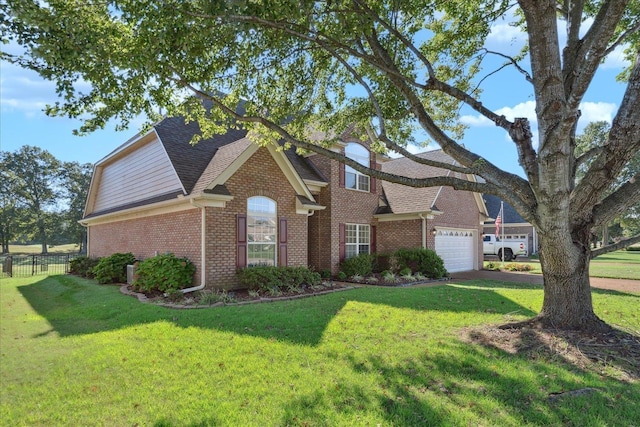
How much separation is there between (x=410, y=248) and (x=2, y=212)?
170 ft

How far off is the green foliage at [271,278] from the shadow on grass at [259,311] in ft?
6.18

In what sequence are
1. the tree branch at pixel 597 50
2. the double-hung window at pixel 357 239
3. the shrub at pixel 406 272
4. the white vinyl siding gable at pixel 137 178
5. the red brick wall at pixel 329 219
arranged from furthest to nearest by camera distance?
the double-hung window at pixel 357 239 → the shrub at pixel 406 272 → the red brick wall at pixel 329 219 → the white vinyl siding gable at pixel 137 178 → the tree branch at pixel 597 50

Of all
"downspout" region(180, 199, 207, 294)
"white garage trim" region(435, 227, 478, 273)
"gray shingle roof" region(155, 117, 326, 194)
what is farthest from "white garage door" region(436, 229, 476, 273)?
"downspout" region(180, 199, 207, 294)

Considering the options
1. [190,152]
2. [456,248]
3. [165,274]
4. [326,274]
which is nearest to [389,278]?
[326,274]

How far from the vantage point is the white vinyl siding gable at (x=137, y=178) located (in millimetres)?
13269

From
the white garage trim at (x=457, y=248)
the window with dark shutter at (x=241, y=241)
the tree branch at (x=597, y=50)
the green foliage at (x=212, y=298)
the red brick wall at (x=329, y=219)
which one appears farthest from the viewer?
the white garage trim at (x=457, y=248)

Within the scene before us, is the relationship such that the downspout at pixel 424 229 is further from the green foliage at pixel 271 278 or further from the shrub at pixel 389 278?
the green foliage at pixel 271 278

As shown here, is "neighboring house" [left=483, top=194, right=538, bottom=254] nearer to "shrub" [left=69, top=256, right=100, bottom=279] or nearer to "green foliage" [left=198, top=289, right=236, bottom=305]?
"green foliage" [left=198, top=289, right=236, bottom=305]

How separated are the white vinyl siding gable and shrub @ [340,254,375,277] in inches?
283

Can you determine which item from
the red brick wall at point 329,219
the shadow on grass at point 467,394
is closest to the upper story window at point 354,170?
the red brick wall at point 329,219

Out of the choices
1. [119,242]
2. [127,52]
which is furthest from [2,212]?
[127,52]

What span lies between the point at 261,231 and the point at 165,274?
3271mm

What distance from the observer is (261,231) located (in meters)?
12.4

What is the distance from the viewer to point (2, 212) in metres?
45.2
